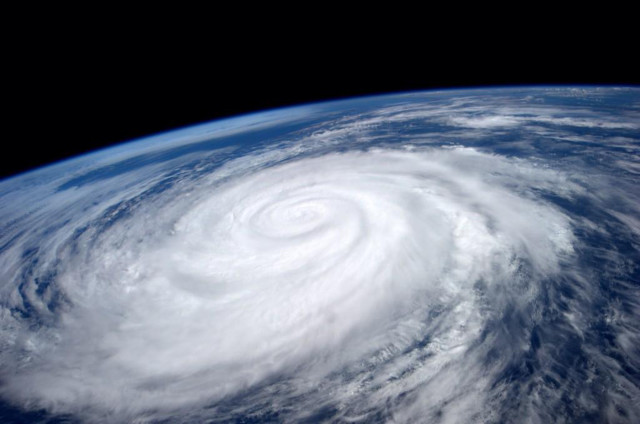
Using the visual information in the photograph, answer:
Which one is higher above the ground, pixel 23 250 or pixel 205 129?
pixel 205 129

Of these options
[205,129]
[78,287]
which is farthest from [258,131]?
[78,287]

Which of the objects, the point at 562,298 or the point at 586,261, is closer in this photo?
the point at 562,298

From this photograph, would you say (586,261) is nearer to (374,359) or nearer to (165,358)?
(374,359)

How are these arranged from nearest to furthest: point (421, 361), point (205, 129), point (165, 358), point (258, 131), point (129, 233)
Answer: point (421, 361) → point (165, 358) → point (129, 233) → point (258, 131) → point (205, 129)

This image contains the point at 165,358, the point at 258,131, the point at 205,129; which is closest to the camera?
the point at 165,358

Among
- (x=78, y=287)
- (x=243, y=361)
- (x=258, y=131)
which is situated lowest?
(x=243, y=361)

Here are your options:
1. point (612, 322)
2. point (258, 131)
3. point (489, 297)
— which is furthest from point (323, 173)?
point (258, 131)
